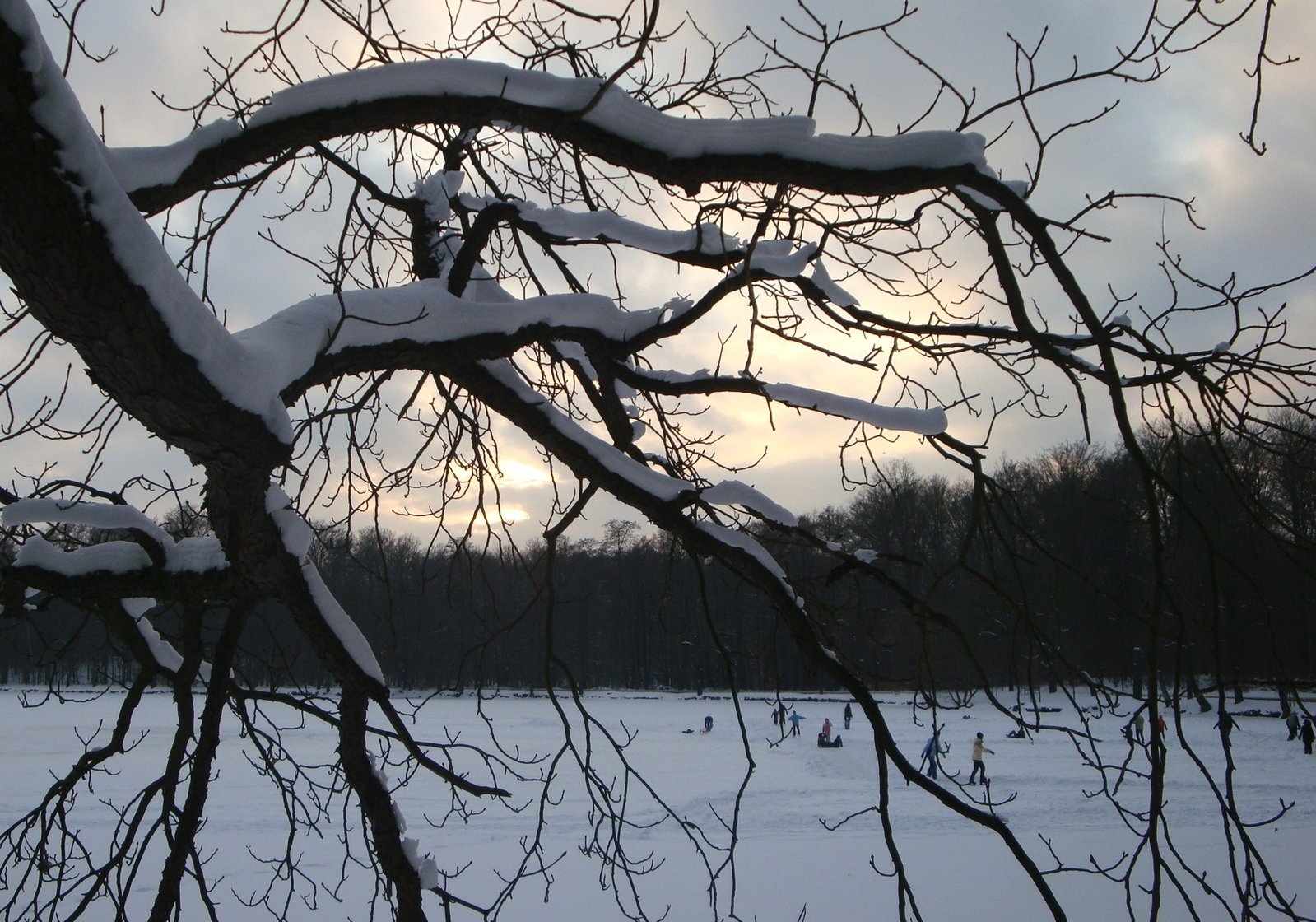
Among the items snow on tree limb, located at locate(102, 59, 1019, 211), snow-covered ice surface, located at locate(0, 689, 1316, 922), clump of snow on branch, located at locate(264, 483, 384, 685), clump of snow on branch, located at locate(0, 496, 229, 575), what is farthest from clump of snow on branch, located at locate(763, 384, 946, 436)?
snow-covered ice surface, located at locate(0, 689, 1316, 922)

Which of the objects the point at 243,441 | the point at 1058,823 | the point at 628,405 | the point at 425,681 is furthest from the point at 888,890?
the point at 425,681

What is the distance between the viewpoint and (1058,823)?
1448 cm

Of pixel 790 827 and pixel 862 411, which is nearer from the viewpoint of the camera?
pixel 862 411

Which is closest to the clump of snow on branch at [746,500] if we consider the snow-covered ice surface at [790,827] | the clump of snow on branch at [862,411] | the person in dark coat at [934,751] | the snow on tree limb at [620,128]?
the clump of snow on branch at [862,411]

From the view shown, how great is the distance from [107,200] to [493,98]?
36.4 inches

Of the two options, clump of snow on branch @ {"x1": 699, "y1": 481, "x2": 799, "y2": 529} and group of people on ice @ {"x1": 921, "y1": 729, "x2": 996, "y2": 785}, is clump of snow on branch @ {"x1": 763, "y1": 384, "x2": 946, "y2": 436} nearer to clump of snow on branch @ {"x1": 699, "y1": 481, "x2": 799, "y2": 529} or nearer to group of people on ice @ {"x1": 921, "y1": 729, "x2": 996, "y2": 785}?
clump of snow on branch @ {"x1": 699, "y1": 481, "x2": 799, "y2": 529}

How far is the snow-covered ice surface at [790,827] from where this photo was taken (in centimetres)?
1109

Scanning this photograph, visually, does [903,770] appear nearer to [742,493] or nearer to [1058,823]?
[742,493]

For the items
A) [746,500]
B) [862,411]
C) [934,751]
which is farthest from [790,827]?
[862,411]

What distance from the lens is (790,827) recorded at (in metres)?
14.6

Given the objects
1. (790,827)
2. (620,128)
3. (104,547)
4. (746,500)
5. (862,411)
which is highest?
(620,128)

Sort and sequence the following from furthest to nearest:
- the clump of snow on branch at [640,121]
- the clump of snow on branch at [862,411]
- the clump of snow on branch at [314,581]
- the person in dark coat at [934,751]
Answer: the person in dark coat at [934,751] → the clump of snow on branch at [862,411] → the clump of snow on branch at [314,581] → the clump of snow on branch at [640,121]

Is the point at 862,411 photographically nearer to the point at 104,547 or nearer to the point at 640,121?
the point at 640,121

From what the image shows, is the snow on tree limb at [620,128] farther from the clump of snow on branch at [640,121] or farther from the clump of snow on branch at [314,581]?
the clump of snow on branch at [314,581]
